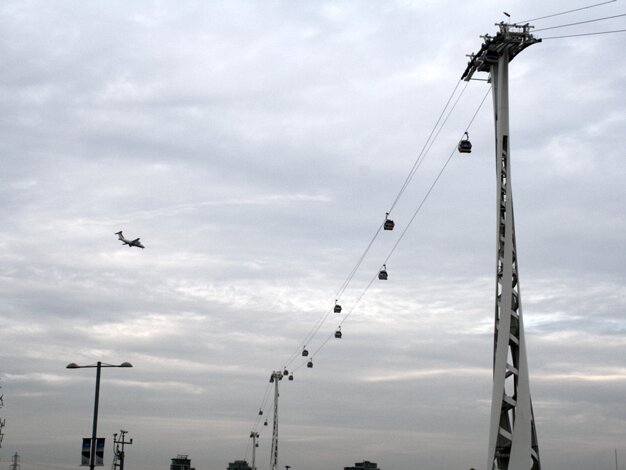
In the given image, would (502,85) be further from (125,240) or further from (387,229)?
(125,240)

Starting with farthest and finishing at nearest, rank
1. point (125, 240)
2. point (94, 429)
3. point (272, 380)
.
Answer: point (272, 380) → point (125, 240) → point (94, 429)

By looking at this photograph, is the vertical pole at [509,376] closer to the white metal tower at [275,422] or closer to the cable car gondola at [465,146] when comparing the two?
the cable car gondola at [465,146]

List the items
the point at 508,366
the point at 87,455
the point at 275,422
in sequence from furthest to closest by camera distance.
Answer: the point at 275,422 < the point at 87,455 < the point at 508,366

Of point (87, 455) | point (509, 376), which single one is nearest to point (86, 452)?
point (87, 455)

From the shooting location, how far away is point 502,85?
130 feet

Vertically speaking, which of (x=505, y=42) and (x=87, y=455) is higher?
(x=505, y=42)

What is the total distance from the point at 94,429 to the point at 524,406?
1021 inches

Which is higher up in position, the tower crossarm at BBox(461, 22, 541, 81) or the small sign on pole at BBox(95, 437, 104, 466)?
the tower crossarm at BBox(461, 22, 541, 81)

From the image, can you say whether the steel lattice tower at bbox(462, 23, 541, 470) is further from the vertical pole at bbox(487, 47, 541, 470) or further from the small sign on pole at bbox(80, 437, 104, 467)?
the small sign on pole at bbox(80, 437, 104, 467)

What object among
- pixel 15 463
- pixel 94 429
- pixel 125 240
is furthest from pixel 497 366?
pixel 15 463

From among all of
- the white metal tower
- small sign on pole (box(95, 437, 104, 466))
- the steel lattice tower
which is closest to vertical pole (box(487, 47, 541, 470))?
the steel lattice tower

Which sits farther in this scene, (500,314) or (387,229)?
(387,229)

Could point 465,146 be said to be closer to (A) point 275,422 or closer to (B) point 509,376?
(B) point 509,376

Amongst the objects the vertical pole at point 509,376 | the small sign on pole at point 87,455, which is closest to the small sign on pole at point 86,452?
the small sign on pole at point 87,455
